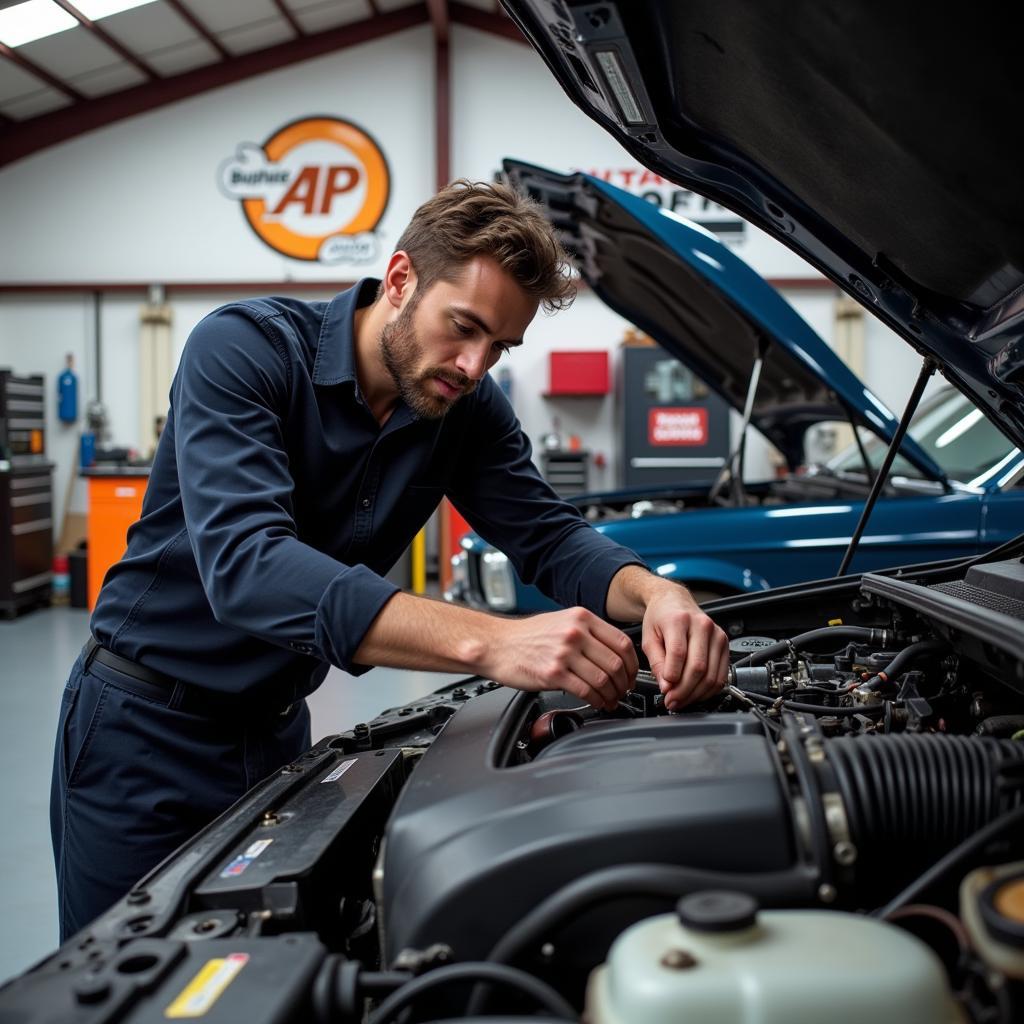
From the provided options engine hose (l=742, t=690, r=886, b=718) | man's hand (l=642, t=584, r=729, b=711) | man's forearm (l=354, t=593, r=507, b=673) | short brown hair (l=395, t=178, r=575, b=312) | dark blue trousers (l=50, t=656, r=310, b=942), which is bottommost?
dark blue trousers (l=50, t=656, r=310, b=942)

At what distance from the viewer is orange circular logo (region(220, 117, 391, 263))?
8344 mm

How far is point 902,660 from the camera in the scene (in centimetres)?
144

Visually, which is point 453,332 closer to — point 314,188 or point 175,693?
point 175,693

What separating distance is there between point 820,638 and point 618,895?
1045mm

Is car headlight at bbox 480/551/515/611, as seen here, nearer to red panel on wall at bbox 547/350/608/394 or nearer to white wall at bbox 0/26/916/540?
red panel on wall at bbox 547/350/608/394

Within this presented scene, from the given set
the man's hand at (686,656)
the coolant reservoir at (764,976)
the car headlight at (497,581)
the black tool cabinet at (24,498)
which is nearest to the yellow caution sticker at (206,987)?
the coolant reservoir at (764,976)

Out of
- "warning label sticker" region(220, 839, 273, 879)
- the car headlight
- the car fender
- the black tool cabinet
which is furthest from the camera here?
the black tool cabinet

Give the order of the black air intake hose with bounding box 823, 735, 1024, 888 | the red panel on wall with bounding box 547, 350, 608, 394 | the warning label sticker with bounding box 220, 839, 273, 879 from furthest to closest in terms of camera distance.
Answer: the red panel on wall with bounding box 547, 350, 608, 394 → the warning label sticker with bounding box 220, 839, 273, 879 → the black air intake hose with bounding box 823, 735, 1024, 888

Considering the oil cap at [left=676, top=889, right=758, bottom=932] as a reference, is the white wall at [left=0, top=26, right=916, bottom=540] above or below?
above

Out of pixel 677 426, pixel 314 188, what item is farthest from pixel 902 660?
pixel 314 188

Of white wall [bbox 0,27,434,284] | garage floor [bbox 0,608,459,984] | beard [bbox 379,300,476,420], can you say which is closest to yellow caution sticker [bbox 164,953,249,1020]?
beard [bbox 379,300,476,420]

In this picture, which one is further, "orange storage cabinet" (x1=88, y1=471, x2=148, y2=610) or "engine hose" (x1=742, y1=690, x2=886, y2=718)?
"orange storage cabinet" (x1=88, y1=471, x2=148, y2=610)

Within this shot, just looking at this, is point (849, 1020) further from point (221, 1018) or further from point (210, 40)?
point (210, 40)

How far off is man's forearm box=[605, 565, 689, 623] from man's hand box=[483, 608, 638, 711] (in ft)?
1.14
